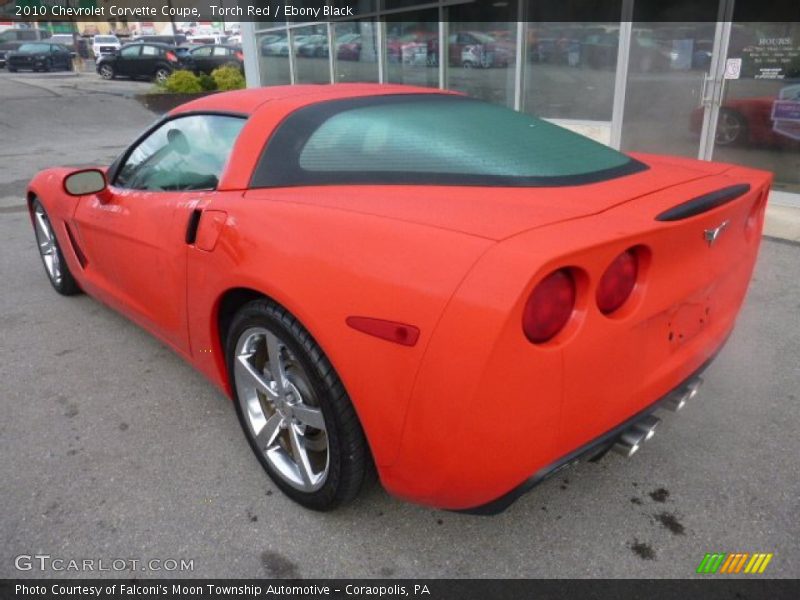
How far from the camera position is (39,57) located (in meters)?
27.9

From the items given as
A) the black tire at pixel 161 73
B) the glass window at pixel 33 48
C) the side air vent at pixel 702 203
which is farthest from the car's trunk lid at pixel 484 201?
the glass window at pixel 33 48

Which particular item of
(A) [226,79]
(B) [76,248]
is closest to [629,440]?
(B) [76,248]

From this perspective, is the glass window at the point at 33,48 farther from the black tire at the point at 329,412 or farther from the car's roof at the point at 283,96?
the black tire at the point at 329,412

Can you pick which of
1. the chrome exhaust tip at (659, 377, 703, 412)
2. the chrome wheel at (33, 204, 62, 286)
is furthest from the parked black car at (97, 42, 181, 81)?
the chrome exhaust tip at (659, 377, 703, 412)

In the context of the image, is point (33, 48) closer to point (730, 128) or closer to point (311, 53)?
point (311, 53)

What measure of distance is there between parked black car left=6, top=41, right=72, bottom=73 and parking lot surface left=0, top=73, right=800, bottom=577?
30.1 m

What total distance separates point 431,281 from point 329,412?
59cm

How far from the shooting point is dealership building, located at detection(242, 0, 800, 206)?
20.7ft

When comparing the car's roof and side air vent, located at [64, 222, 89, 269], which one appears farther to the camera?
side air vent, located at [64, 222, 89, 269]

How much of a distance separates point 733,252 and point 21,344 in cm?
369

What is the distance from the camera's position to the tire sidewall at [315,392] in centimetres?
189

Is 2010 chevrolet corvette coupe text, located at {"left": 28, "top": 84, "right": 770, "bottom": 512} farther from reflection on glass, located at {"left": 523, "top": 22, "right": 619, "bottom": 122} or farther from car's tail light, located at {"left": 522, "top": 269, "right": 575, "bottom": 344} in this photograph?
reflection on glass, located at {"left": 523, "top": 22, "right": 619, "bottom": 122}

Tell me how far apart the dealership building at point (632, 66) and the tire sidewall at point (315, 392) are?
245 inches

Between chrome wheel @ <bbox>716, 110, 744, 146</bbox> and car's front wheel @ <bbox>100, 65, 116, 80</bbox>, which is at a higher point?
car's front wheel @ <bbox>100, 65, 116, 80</bbox>
